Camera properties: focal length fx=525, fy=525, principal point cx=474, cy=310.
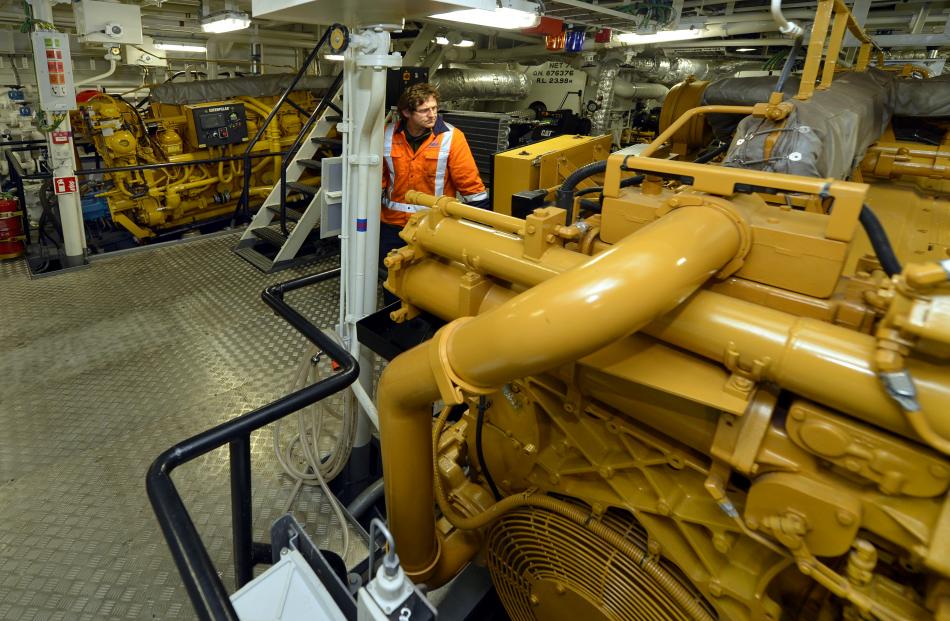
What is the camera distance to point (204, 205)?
670cm

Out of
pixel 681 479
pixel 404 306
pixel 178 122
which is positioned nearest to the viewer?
pixel 681 479

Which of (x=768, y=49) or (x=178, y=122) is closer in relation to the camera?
(x=178, y=122)

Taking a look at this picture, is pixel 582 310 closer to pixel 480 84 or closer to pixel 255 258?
pixel 255 258

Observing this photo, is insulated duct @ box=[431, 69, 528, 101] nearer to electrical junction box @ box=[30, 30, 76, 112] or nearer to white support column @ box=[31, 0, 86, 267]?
electrical junction box @ box=[30, 30, 76, 112]

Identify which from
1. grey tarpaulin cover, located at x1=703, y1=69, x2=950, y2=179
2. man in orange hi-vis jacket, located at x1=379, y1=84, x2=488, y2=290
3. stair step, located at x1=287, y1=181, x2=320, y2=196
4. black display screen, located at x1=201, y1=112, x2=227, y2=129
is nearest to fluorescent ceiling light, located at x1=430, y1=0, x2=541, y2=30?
man in orange hi-vis jacket, located at x1=379, y1=84, x2=488, y2=290

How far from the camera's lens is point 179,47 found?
842 centimetres

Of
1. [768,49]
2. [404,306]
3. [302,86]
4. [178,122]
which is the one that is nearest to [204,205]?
[178,122]

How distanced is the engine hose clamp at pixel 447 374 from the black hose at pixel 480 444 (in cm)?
58

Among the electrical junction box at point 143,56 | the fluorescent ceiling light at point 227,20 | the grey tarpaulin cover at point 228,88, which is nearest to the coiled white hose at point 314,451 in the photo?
the fluorescent ceiling light at point 227,20

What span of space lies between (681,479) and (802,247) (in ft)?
2.14

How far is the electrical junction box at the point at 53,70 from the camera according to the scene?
422 centimetres

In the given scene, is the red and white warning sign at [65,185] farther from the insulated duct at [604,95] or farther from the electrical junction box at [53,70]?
the insulated duct at [604,95]

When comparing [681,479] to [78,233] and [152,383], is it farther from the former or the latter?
[78,233]

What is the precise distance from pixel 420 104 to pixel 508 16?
662 mm
